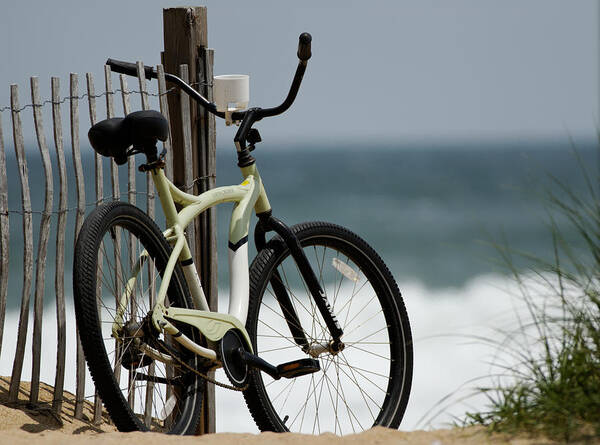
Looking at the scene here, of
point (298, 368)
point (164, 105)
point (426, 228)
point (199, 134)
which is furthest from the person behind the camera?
point (426, 228)

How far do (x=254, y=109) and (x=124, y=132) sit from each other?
2.39ft

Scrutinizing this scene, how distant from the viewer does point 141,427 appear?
10.2ft

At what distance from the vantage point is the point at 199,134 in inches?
177

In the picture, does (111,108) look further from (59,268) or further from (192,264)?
(192,264)

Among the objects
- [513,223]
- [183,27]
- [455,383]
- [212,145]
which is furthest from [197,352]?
[513,223]

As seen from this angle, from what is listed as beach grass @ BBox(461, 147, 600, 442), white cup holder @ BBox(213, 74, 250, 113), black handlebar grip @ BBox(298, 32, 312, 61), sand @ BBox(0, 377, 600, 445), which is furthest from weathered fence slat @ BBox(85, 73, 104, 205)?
beach grass @ BBox(461, 147, 600, 442)

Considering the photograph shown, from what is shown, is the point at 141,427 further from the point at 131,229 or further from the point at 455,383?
the point at 455,383

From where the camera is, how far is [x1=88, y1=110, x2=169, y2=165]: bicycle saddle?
10.5 ft

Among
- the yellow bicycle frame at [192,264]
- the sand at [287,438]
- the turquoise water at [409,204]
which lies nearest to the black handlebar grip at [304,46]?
the yellow bicycle frame at [192,264]

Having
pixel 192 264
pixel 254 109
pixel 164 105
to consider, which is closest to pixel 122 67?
pixel 164 105

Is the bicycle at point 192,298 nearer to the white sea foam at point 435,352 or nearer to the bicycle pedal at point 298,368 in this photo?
the bicycle pedal at point 298,368

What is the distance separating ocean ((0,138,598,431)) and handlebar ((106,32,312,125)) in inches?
40.1

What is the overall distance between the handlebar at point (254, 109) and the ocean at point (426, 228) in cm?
102

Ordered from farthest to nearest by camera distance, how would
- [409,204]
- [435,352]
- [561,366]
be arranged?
[409,204] → [435,352] → [561,366]
